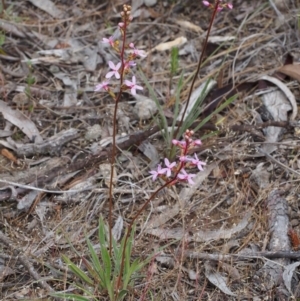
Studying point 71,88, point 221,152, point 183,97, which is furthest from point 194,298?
point 71,88

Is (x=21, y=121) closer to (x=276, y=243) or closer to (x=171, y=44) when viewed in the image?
(x=171, y=44)

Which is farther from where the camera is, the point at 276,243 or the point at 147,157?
the point at 147,157

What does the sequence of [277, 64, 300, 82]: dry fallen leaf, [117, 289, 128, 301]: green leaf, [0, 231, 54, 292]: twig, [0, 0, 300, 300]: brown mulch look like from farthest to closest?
1. [277, 64, 300, 82]: dry fallen leaf
2. [0, 0, 300, 300]: brown mulch
3. [0, 231, 54, 292]: twig
4. [117, 289, 128, 301]: green leaf

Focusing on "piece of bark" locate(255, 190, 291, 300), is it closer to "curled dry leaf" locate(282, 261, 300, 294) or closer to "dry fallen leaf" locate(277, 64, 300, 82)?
"curled dry leaf" locate(282, 261, 300, 294)

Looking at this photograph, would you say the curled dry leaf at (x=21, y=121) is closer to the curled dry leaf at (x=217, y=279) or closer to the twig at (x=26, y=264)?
the twig at (x=26, y=264)

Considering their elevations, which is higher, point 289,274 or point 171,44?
point 171,44

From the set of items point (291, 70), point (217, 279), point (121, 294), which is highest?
point (291, 70)

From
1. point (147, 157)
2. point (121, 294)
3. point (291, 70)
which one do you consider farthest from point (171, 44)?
point (121, 294)

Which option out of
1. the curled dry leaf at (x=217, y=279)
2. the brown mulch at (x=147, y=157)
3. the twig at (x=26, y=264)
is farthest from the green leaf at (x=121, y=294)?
the curled dry leaf at (x=217, y=279)

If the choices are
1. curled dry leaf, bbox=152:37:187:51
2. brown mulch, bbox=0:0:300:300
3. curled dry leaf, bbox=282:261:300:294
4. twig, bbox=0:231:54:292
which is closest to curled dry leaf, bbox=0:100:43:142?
brown mulch, bbox=0:0:300:300
